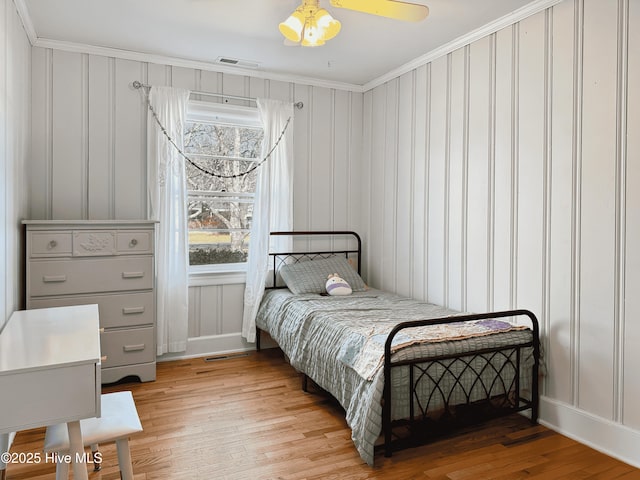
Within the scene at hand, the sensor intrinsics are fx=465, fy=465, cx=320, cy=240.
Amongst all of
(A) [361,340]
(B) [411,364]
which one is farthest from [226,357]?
(B) [411,364]

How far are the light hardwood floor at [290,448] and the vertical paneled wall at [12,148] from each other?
93cm

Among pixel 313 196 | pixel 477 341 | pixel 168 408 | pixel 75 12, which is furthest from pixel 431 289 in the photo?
pixel 75 12

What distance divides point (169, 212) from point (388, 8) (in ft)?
A: 7.69

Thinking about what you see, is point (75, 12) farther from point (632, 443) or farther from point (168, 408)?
point (632, 443)

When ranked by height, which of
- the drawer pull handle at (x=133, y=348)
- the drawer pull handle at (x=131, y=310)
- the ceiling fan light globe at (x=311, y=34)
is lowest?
the drawer pull handle at (x=133, y=348)

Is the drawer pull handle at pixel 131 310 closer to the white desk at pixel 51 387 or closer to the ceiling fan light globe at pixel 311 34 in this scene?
the white desk at pixel 51 387

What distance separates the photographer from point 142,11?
2998 mm

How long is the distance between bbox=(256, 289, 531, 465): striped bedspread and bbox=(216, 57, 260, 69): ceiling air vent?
6.54 ft

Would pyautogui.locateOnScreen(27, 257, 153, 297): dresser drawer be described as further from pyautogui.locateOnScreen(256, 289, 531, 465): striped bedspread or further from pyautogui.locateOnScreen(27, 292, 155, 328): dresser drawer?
pyautogui.locateOnScreen(256, 289, 531, 465): striped bedspread

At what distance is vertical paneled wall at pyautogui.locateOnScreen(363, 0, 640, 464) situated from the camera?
2404 millimetres

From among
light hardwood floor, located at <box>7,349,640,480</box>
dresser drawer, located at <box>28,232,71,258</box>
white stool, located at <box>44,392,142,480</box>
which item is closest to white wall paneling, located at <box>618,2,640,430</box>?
light hardwood floor, located at <box>7,349,640,480</box>

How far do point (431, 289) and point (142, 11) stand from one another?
9.43 ft

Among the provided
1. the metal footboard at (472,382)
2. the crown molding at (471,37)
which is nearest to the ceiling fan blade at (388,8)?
the crown molding at (471,37)

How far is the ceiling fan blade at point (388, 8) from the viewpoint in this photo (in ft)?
7.50
